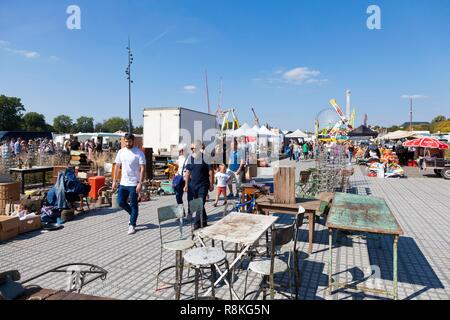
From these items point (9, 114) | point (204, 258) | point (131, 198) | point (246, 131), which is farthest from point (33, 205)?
point (9, 114)

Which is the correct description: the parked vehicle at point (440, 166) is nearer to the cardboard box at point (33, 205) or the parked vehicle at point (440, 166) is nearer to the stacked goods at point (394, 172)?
the stacked goods at point (394, 172)

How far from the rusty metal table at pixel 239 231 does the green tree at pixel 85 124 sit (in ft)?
431

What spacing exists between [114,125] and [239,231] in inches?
5632

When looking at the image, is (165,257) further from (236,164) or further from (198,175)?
(236,164)

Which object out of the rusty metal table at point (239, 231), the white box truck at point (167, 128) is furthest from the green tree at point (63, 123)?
the rusty metal table at point (239, 231)

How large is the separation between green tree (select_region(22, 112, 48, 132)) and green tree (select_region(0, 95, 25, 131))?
592 centimetres

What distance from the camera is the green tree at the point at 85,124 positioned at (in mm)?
122400

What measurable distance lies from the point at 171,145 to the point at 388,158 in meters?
12.8

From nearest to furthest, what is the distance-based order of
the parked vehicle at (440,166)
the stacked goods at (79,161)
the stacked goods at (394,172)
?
the stacked goods at (79,161) < the parked vehicle at (440,166) < the stacked goods at (394,172)

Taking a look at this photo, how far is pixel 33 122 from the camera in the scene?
87.5 metres

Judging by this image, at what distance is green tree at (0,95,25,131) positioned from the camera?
73.6 meters

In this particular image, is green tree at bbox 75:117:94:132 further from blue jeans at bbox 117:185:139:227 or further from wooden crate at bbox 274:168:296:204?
wooden crate at bbox 274:168:296:204

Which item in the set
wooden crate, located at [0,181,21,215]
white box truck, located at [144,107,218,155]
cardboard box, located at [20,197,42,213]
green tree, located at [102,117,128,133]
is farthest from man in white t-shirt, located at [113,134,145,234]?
green tree, located at [102,117,128,133]
